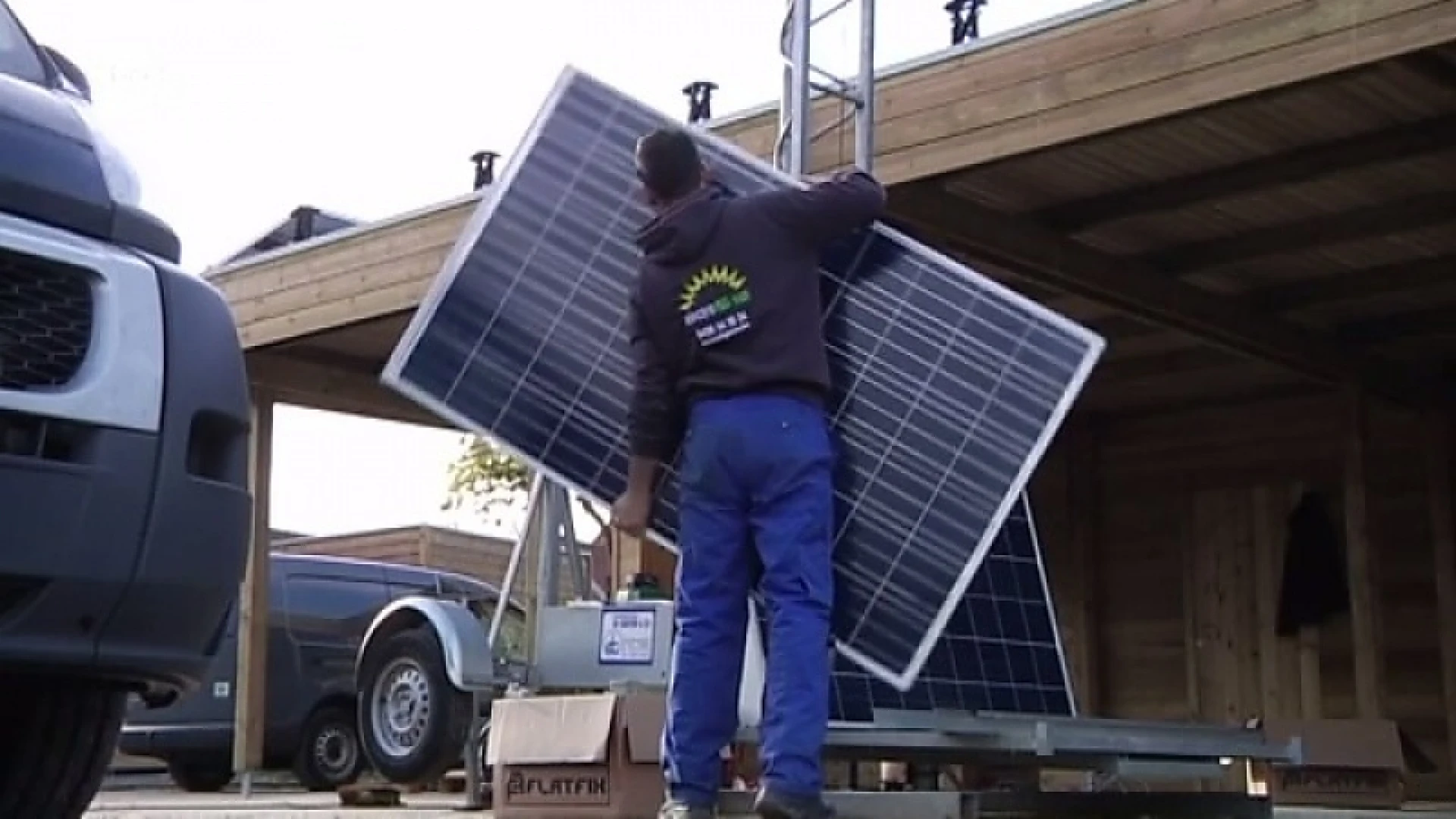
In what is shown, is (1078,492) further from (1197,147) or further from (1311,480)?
(1197,147)

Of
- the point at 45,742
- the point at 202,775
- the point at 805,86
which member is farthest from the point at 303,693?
the point at 45,742

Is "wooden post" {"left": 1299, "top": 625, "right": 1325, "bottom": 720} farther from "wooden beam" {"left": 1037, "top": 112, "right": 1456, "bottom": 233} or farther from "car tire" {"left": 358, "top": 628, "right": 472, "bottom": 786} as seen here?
"car tire" {"left": 358, "top": 628, "right": 472, "bottom": 786}

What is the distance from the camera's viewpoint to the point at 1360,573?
33.1ft

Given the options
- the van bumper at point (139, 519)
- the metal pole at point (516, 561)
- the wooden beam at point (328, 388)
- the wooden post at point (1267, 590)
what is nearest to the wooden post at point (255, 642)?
the wooden beam at point (328, 388)

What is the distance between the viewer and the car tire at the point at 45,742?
10.5 ft

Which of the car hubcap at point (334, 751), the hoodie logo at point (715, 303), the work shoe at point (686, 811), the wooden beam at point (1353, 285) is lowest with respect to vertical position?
the car hubcap at point (334, 751)

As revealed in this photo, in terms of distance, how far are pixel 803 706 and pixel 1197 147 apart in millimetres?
4349

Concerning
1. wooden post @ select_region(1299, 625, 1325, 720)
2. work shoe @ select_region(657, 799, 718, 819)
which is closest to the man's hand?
work shoe @ select_region(657, 799, 718, 819)

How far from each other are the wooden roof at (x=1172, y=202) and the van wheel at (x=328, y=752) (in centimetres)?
228

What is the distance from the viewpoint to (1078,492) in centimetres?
1230

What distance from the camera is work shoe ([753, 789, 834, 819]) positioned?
3.45m

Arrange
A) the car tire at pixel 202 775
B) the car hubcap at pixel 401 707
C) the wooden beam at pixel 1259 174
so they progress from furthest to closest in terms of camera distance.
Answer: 1. the car tire at pixel 202 775
2. the car hubcap at pixel 401 707
3. the wooden beam at pixel 1259 174

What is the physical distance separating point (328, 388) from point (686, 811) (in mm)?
8351

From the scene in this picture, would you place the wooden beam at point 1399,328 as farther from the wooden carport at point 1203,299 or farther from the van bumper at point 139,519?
the van bumper at point 139,519
